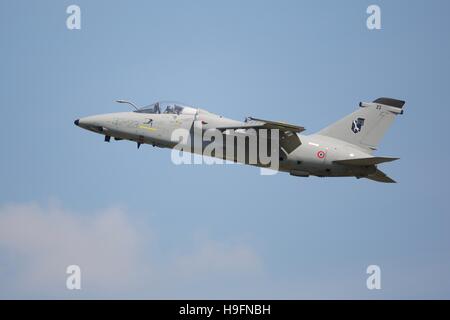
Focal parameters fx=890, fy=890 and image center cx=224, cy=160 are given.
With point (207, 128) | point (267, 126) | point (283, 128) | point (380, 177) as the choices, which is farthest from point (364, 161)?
point (207, 128)

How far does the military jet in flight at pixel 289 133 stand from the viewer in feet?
135

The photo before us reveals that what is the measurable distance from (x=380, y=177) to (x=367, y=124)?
2629 mm

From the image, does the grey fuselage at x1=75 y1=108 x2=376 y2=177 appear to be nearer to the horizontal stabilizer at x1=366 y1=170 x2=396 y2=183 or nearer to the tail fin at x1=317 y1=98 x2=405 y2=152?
the tail fin at x1=317 y1=98 x2=405 y2=152

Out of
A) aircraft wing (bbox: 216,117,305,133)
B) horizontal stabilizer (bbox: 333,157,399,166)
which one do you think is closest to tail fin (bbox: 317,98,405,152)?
horizontal stabilizer (bbox: 333,157,399,166)

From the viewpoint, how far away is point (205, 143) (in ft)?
137

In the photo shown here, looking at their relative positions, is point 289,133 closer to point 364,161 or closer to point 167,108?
point 364,161

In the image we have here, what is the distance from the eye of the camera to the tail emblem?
4234 cm

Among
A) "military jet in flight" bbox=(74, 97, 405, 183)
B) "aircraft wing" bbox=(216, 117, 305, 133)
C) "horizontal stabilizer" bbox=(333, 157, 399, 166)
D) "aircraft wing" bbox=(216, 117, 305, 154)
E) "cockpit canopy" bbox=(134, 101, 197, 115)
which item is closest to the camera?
"aircraft wing" bbox=(216, 117, 305, 133)

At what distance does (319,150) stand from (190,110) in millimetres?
6608

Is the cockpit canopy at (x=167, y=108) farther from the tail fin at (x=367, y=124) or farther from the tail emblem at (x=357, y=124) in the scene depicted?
the tail emblem at (x=357, y=124)

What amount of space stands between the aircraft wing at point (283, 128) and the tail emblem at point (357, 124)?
303 centimetres

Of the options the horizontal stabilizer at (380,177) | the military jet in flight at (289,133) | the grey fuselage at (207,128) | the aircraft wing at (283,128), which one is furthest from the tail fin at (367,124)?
the aircraft wing at (283,128)

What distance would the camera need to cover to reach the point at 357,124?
139 feet

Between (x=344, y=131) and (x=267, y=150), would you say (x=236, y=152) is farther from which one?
(x=344, y=131)
